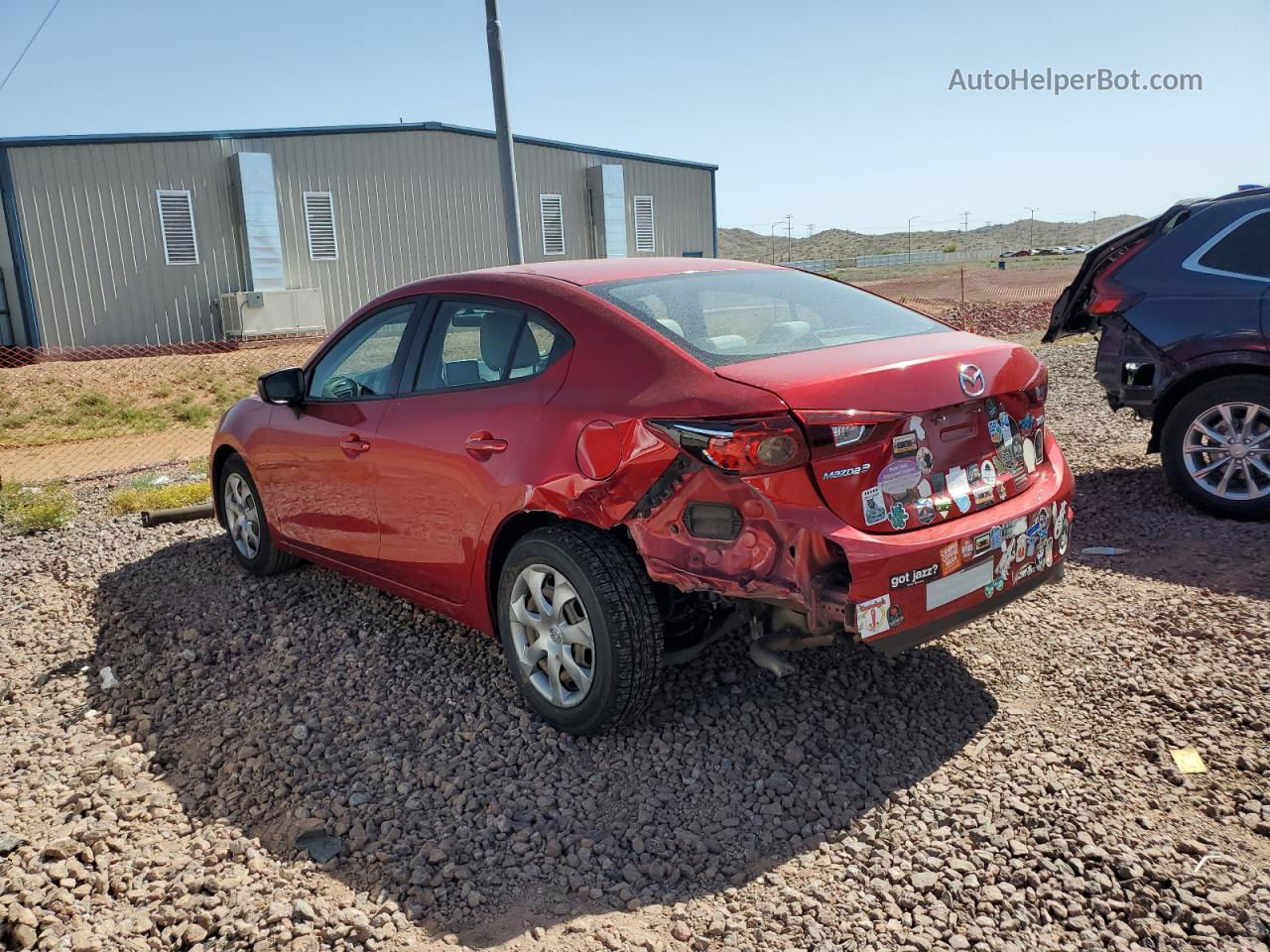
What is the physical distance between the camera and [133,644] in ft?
16.2

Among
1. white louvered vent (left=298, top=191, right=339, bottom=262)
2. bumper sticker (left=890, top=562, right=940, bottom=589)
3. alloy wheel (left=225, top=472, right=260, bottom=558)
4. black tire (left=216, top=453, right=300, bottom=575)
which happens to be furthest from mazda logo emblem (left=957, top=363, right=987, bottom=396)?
white louvered vent (left=298, top=191, right=339, bottom=262)

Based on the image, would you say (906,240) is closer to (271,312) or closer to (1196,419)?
(271,312)

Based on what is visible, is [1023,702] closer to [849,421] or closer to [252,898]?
[849,421]

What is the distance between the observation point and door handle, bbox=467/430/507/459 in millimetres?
3752

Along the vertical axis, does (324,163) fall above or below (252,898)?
above

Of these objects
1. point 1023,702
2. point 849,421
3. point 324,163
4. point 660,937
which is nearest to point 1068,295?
point 1023,702

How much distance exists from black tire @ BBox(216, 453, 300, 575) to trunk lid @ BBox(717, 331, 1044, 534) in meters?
3.29

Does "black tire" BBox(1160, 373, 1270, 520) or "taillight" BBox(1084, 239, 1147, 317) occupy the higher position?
"taillight" BBox(1084, 239, 1147, 317)

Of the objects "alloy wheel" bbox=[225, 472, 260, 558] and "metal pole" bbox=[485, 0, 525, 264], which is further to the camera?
"metal pole" bbox=[485, 0, 525, 264]

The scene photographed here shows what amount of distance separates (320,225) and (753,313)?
60.2 feet

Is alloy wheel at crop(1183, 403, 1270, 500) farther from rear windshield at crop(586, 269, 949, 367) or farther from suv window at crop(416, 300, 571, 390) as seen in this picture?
suv window at crop(416, 300, 571, 390)

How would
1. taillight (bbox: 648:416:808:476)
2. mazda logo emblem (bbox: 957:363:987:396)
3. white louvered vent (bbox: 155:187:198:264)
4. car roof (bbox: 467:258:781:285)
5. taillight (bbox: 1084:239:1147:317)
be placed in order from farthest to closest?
white louvered vent (bbox: 155:187:198:264), taillight (bbox: 1084:239:1147:317), car roof (bbox: 467:258:781:285), mazda logo emblem (bbox: 957:363:987:396), taillight (bbox: 648:416:808:476)

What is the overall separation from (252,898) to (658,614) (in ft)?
4.92

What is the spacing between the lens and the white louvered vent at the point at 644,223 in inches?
990
